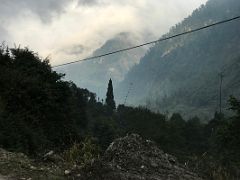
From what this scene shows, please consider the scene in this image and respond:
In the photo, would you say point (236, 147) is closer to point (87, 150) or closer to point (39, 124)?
point (39, 124)

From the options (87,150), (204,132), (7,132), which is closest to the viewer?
Result: (87,150)

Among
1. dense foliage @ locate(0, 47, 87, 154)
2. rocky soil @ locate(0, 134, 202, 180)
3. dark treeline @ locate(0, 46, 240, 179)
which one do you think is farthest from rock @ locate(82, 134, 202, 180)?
dense foliage @ locate(0, 47, 87, 154)

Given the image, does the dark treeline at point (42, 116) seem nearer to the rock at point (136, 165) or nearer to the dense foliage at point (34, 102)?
the dense foliage at point (34, 102)

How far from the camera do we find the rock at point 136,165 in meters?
12.9

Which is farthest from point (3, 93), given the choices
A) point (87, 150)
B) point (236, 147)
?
point (236, 147)

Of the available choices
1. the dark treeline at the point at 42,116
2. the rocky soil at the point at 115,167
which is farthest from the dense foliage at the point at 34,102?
the rocky soil at the point at 115,167

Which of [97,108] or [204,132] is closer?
[204,132]

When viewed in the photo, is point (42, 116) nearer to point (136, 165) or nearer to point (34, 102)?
point (34, 102)

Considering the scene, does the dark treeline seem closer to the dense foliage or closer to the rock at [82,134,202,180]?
the dense foliage

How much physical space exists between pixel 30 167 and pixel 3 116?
1230cm

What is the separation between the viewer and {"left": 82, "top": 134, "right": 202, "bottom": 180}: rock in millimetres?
12875

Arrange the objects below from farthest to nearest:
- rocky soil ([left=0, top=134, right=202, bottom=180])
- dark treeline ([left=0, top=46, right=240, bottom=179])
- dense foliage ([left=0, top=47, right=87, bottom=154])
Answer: dense foliage ([left=0, top=47, right=87, bottom=154])
dark treeline ([left=0, top=46, right=240, bottom=179])
rocky soil ([left=0, top=134, right=202, bottom=180])

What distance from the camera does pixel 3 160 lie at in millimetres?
14531

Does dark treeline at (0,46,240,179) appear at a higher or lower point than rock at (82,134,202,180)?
higher
